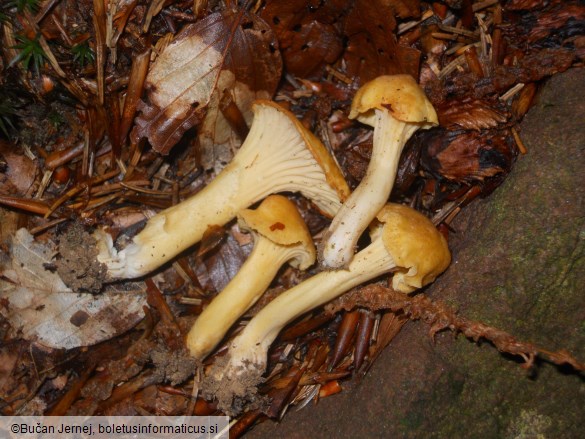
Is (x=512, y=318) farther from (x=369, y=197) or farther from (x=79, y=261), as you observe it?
(x=79, y=261)

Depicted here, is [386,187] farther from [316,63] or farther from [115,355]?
[115,355]

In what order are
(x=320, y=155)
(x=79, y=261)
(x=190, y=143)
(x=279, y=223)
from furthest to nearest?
(x=190, y=143), (x=79, y=261), (x=279, y=223), (x=320, y=155)

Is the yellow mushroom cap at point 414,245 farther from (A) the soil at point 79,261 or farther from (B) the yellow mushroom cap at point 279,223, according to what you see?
(A) the soil at point 79,261

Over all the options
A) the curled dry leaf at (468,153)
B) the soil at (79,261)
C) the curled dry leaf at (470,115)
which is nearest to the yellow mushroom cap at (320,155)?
the curled dry leaf at (468,153)

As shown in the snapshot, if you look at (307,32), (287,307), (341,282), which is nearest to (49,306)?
(287,307)

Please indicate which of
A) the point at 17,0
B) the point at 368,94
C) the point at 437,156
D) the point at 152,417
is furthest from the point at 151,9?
the point at 152,417

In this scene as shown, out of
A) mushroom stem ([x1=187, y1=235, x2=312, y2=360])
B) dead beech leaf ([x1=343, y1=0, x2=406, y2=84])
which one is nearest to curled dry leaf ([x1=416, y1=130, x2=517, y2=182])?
dead beech leaf ([x1=343, y1=0, x2=406, y2=84])

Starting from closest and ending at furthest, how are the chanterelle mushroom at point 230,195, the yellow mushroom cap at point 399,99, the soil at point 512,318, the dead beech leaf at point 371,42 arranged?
the soil at point 512,318 < the yellow mushroom cap at point 399,99 < the chanterelle mushroom at point 230,195 < the dead beech leaf at point 371,42
